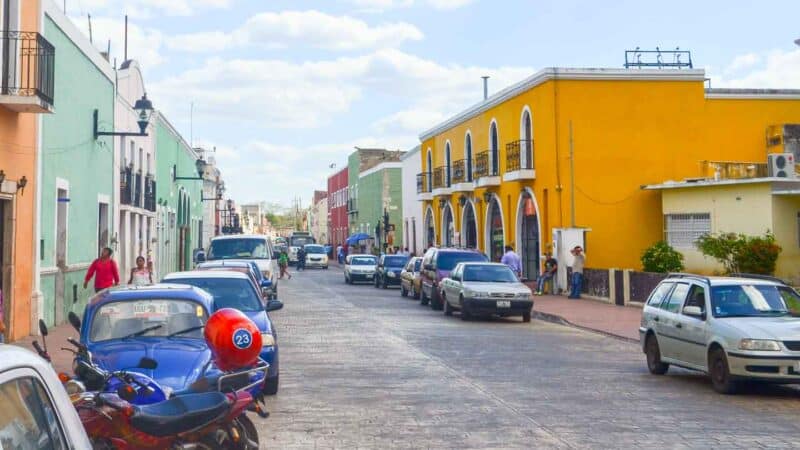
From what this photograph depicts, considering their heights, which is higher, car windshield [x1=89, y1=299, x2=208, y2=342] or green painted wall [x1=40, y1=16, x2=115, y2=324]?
green painted wall [x1=40, y1=16, x2=115, y2=324]

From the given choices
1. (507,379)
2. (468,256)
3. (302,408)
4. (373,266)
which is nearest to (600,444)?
(302,408)

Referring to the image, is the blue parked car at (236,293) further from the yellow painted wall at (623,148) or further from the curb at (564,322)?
the yellow painted wall at (623,148)

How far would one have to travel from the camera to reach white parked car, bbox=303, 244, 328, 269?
225 feet

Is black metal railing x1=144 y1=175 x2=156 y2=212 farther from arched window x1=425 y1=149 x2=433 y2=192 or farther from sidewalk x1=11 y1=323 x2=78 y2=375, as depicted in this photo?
arched window x1=425 y1=149 x2=433 y2=192

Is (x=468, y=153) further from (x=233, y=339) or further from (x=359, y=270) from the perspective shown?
(x=233, y=339)

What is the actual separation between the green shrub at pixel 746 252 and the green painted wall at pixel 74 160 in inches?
636

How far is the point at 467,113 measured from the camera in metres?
45.6

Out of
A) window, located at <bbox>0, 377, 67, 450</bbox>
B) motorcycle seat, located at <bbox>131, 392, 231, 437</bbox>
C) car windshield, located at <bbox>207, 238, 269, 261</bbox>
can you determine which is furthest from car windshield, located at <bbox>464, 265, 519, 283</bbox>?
window, located at <bbox>0, 377, 67, 450</bbox>

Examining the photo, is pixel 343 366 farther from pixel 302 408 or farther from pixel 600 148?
pixel 600 148

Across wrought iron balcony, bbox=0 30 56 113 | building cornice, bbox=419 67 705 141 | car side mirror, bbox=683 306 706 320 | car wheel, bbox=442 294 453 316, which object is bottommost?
car wheel, bbox=442 294 453 316

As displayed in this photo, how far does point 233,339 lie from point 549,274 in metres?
27.9

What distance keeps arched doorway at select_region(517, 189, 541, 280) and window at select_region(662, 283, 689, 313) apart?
→ 72.9 feet

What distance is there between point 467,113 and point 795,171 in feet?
57.4

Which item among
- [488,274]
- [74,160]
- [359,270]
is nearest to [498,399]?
[488,274]
